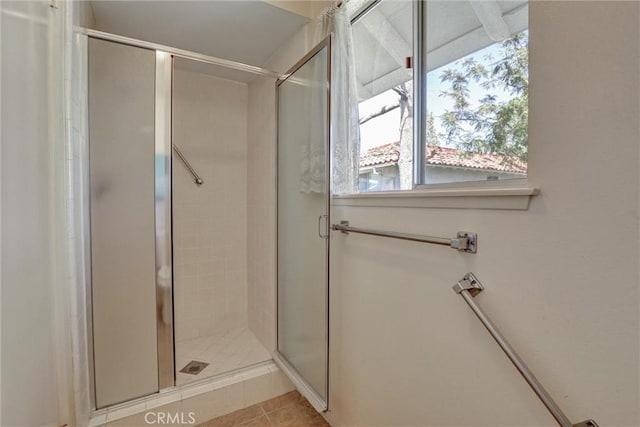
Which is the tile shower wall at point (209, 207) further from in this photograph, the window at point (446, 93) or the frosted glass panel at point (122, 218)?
the window at point (446, 93)

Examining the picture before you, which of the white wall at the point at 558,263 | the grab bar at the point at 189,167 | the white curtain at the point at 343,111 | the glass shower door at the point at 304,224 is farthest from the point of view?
the grab bar at the point at 189,167

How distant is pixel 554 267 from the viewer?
26.9 inches

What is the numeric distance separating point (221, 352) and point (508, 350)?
6.45ft

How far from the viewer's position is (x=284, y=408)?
1.69 m

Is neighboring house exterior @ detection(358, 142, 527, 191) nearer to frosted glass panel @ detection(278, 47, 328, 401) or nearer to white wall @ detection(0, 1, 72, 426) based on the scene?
frosted glass panel @ detection(278, 47, 328, 401)

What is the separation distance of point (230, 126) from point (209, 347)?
1863 mm

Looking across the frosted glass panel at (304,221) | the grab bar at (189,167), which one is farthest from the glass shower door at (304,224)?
the grab bar at (189,167)

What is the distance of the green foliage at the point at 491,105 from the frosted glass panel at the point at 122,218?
1.47 meters

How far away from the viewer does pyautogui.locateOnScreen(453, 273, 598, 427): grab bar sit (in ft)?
2.10

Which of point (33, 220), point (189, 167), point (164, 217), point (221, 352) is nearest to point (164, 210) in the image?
point (164, 217)

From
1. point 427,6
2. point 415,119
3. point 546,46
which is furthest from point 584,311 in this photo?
point 427,6

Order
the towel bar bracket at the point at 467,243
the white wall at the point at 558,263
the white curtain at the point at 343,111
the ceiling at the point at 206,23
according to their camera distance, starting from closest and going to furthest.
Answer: the white wall at the point at 558,263 → the towel bar bracket at the point at 467,243 → the white curtain at the point at 343,111 → the ceiling at the point at 206,23

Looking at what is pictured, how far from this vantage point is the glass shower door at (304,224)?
148 centimetres

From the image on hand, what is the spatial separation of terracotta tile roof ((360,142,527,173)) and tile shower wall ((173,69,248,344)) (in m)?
1.54
